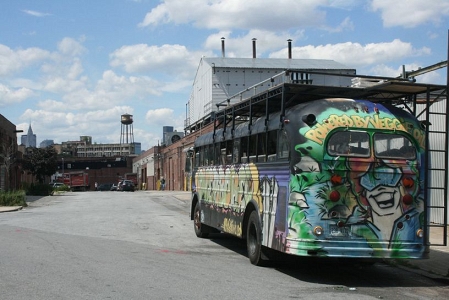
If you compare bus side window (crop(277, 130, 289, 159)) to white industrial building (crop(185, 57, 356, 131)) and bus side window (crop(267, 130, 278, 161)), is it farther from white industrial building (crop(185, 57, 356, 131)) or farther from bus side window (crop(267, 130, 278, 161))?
white industrial building (crop(185, 57, 356, 131))

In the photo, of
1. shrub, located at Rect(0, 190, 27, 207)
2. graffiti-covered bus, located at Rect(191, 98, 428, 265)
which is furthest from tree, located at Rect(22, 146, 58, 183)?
graffiti-covered bus, located at Rect(191, 98, 428, 265)

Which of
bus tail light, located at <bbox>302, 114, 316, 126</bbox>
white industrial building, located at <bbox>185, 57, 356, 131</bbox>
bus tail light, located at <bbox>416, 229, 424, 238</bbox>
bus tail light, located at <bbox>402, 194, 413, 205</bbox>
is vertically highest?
white industrial building, located at <bbox>185, 57, 356, 131</bbox>

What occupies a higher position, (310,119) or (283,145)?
(310,119)

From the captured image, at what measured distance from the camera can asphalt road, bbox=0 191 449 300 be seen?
8.25 meters

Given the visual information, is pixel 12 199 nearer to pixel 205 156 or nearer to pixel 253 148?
pixel 205 156

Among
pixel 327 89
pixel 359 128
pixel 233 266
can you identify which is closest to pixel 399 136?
pixel 359 128

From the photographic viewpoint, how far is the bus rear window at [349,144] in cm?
909

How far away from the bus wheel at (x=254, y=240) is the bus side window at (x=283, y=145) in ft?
5.23

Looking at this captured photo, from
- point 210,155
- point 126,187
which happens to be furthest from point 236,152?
point 126,187

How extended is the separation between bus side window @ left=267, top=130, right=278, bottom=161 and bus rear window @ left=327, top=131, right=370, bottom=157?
1.26 m

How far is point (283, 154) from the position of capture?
9.59m

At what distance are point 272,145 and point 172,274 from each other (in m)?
2.87

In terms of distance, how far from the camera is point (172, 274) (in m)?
9.76

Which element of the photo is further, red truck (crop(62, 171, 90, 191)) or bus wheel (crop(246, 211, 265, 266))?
red truck (crop(62, 171, 90, 191))
